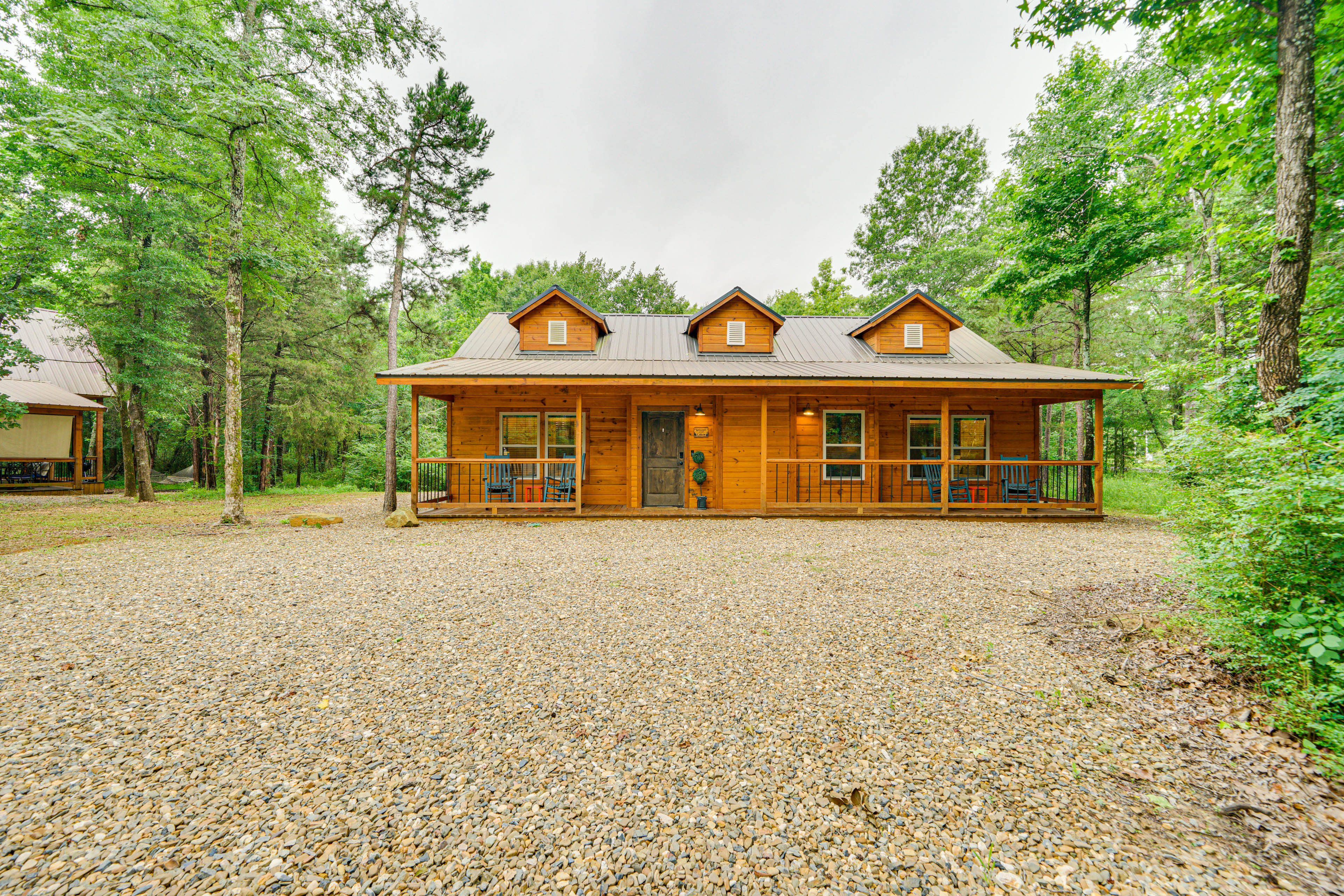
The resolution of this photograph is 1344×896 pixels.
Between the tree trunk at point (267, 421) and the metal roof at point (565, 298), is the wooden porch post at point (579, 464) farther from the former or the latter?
the tree trunk at point (267, 421)

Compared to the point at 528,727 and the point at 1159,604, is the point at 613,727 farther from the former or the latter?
the point at 1159,604

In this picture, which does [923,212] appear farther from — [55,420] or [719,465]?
[55,420]

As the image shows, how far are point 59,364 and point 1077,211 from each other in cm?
3138

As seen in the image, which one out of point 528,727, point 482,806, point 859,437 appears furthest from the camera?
point 859,437

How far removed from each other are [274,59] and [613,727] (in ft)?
40.4

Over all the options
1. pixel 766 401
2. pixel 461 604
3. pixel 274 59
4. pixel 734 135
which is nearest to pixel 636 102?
pixel 734 135

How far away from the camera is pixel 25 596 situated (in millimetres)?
4469

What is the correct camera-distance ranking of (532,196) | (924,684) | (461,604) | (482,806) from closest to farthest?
(482,806), (924,684), (461,604), (532,196)

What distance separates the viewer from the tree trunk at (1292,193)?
410 centimetres

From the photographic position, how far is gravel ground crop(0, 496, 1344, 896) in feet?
5.52

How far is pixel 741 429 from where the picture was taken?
34.9 feet

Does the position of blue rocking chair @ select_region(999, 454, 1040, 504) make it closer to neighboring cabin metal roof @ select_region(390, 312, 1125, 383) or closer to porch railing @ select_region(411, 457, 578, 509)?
neighboring cabin metal roof @ select_region(390, 312, 1125, 383)

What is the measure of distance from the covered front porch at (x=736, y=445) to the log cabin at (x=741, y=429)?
0.03 meters

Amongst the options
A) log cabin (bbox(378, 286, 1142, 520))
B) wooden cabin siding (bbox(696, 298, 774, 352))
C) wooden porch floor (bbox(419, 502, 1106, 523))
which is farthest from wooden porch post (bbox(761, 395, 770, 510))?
wooden cabin siding (bbox(696, 298, 774, 352))
